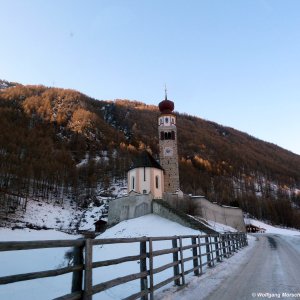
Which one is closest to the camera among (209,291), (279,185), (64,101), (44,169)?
(209,291)

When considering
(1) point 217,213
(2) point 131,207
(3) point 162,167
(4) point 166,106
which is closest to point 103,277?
(2) point 131,207

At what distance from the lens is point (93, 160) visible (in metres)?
131

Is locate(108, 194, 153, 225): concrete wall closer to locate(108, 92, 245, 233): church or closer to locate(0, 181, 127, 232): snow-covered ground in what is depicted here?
locate(108, 92, 245, 233): church

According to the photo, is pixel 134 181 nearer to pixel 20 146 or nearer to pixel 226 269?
pixel 226 269

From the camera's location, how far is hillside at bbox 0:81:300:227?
9981 centimetres

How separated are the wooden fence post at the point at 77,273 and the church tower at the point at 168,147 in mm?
52564

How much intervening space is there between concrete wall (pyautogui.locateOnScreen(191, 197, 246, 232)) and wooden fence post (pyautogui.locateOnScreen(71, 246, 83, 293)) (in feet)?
157

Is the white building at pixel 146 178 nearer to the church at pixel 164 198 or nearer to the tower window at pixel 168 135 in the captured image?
the church at pixel 164 198

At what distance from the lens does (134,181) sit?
5047 cm

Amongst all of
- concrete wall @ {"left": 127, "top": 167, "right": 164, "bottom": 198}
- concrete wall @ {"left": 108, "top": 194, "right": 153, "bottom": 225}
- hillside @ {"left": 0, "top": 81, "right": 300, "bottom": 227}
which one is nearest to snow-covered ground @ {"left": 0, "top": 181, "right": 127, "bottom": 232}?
hillside @ {"left": 0, "top": 81, "right": 300, "bottom": 227}

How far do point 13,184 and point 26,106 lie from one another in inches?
3604

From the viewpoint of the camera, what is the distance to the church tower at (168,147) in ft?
189

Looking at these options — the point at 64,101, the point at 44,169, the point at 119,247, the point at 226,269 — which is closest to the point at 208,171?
the point at 44,169

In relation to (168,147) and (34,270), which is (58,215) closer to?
(168,147)
